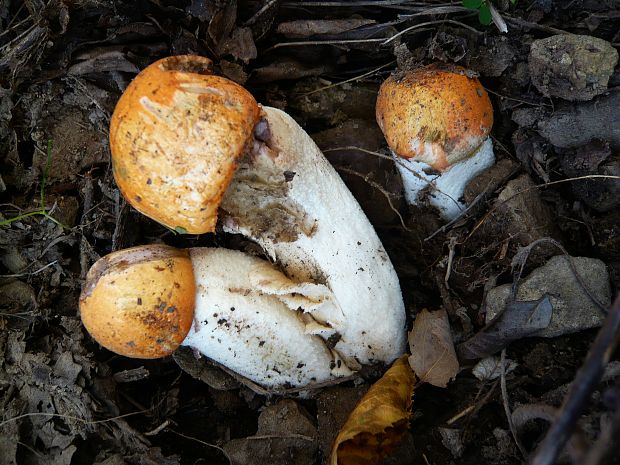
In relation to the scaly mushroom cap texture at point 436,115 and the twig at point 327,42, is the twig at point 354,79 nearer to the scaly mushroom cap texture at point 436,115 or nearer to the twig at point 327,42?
the twig at point 327,42

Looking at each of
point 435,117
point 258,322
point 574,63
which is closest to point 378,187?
point 435,117

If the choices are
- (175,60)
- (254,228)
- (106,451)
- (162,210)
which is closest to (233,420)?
(106,451)

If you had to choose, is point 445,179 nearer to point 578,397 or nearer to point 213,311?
point 213,311

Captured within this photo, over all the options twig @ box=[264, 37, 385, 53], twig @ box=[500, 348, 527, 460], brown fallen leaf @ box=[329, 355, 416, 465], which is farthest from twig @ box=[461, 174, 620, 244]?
twig @ box=[264, 37, 385, 53]

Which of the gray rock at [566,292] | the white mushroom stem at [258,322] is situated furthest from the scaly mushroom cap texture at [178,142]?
the gray rock at [566,292]

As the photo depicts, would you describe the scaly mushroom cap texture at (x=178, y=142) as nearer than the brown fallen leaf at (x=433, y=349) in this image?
Yes

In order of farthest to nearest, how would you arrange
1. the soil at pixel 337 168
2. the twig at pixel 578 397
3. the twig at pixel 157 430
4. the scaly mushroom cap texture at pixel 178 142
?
the twig at pixel 157 430 → the soil at pixel 337 168 → the scaly mushroom cap texture at pixel 178 142 → the twig at pixel 578 397
